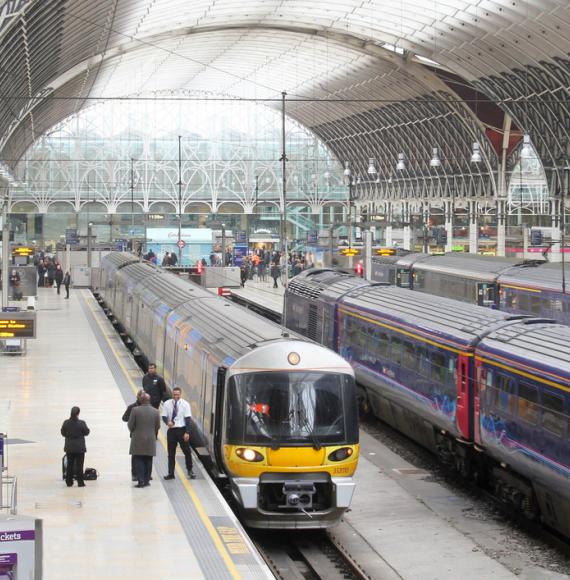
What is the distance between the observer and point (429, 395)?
2127cm

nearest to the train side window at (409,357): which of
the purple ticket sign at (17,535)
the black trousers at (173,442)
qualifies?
the black trousers at (173,442)

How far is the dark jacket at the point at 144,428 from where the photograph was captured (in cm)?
1683

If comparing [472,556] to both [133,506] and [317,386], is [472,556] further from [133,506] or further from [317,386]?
[133,506]

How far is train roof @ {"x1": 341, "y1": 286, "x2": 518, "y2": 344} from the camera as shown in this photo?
20.5 m

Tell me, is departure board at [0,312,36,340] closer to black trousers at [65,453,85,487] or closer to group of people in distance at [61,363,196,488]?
group of people in distance at [61,363,196,488]

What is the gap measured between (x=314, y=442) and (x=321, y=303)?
590 inches

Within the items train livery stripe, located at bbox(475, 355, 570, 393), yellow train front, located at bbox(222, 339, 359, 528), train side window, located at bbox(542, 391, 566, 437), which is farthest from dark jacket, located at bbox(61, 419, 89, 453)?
train side window, located at bbox(542, 391, 566, 437)

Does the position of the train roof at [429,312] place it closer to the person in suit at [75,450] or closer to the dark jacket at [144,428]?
the dark jacket at [144,428]

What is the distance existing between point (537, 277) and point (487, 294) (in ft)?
12.0

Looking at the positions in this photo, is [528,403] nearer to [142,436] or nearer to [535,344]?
[535,344]

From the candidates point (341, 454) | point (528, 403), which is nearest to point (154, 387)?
point (341, 454)

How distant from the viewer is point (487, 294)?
35969 mm

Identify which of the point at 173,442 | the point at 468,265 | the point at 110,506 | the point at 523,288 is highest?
the point at 468,265

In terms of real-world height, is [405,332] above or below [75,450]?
above
